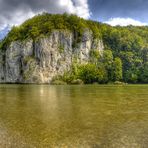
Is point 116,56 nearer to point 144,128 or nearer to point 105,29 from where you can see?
point 105,29

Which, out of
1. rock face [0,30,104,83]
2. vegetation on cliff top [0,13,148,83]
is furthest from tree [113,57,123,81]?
rock face [0,30,104,83]

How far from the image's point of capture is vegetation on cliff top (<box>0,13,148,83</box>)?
156125 mm

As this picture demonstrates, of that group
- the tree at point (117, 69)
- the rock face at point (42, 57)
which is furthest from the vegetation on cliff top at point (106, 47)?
the rock face at point (42, 57)

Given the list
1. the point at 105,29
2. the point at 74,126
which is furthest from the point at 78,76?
the point at 74,126

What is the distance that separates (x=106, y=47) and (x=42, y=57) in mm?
46669

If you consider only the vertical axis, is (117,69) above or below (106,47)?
below

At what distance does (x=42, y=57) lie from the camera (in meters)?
153

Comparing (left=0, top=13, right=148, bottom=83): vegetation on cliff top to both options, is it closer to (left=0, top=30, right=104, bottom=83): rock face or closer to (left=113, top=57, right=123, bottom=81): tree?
(left=113, top=57, right=123, bottom=81): tree

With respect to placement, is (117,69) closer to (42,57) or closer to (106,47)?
(106,47)

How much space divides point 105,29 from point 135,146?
6987 inches

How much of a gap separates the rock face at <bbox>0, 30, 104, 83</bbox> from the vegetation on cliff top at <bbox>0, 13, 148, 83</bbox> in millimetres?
4519

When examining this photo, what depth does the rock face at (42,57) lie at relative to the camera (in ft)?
498

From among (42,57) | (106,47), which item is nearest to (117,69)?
(106,47)

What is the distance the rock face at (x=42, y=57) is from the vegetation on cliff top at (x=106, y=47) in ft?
14.8
